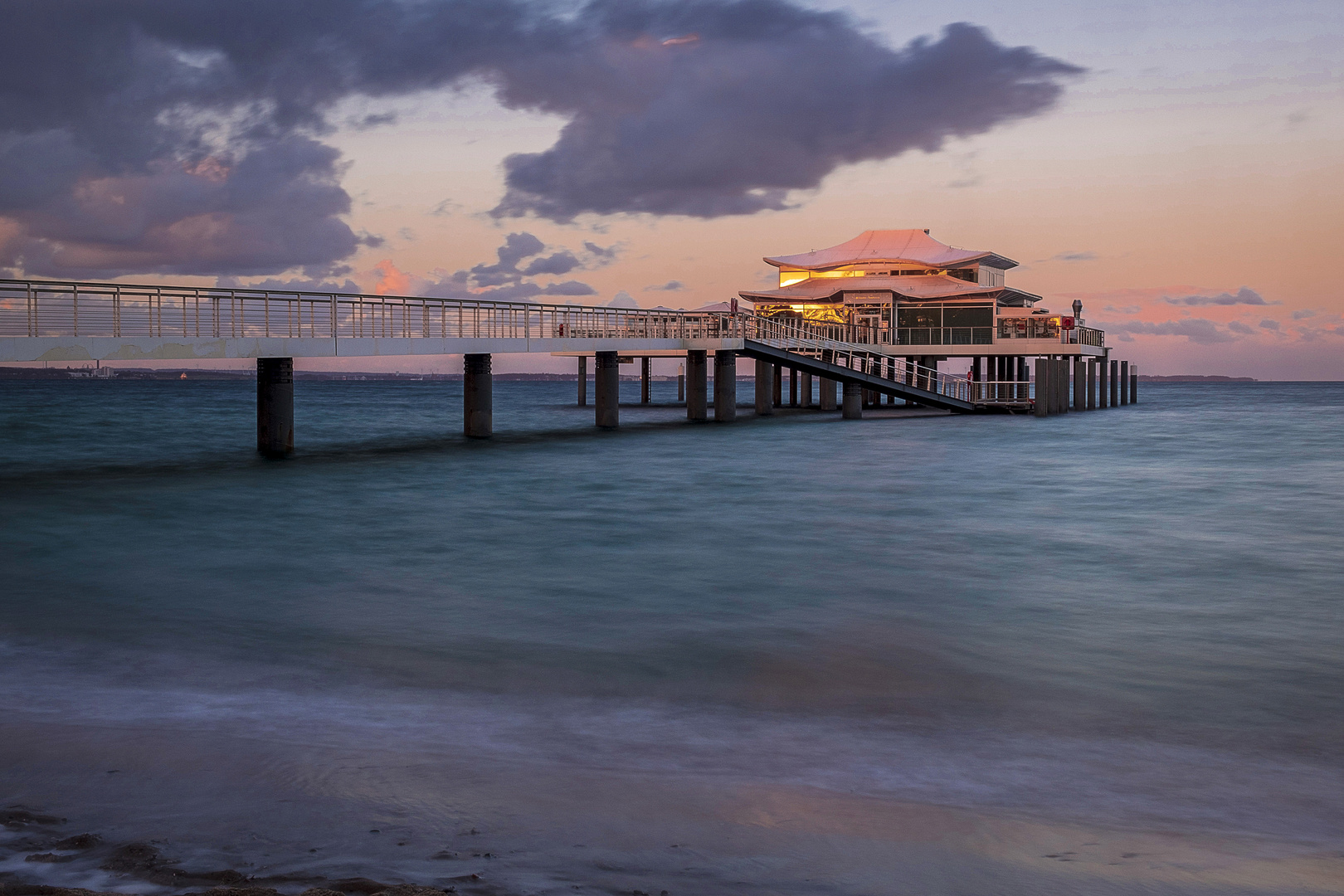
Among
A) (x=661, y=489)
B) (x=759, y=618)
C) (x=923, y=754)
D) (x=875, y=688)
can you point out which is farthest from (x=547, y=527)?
(x=923, y=754)

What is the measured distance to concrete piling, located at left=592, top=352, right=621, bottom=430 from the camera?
42.6 metres

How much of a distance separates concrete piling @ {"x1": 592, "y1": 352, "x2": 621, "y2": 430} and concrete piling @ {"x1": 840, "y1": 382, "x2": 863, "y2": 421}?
41.0 feet

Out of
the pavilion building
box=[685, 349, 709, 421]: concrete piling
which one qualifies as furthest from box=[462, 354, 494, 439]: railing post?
the pavilion building

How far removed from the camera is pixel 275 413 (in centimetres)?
3112

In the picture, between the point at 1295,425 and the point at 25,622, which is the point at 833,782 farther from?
the point at 1295,425

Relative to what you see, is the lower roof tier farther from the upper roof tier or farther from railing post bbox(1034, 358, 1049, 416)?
railing post bbox(1034, 358, 1049, 416)

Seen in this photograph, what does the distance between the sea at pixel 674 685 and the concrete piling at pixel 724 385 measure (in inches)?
862

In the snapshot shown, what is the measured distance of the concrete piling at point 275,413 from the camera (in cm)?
2967

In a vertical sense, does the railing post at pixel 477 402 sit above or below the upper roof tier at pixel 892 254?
below

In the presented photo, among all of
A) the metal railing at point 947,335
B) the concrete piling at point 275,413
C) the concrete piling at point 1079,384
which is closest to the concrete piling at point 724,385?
the metal railing at point 947,335

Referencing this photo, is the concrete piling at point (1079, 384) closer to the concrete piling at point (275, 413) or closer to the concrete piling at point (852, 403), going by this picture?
the concrete piling at point (852, 403)

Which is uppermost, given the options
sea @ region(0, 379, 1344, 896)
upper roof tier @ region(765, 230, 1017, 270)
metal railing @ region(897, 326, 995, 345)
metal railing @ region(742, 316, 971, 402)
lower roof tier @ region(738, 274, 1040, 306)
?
upper roof tier @ region(765, 230, 1017, 270)

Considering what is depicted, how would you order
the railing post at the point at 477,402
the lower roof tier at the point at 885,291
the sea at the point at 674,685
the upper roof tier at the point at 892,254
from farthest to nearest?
1. the upper roof tier at the point at 892,254
2. the lower roof tier at the point at 885,291
3. the railing post at the point at 477,402
4. the sea at the point at 674,685

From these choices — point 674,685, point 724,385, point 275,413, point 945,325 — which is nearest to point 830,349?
point 724,385
